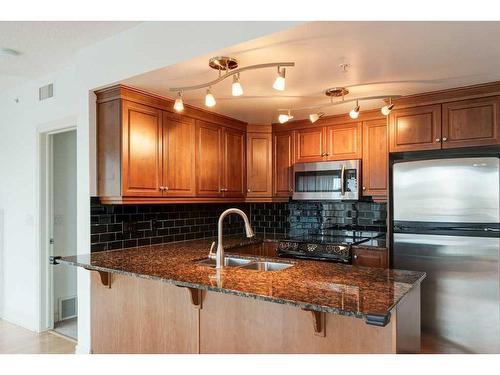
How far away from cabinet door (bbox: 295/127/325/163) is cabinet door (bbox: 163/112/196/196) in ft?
4.14

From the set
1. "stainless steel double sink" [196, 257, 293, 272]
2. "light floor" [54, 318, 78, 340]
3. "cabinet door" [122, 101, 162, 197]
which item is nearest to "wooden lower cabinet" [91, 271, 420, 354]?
"stainless steel double sink" [196, 257, 293, 272]

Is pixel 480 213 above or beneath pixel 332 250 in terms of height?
above

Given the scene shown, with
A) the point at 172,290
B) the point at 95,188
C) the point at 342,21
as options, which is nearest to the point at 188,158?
the point at 95,188

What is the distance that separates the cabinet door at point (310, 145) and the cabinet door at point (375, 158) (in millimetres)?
468

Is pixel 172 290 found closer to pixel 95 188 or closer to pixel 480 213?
pixel 95 188

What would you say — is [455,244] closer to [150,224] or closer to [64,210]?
[150,224]

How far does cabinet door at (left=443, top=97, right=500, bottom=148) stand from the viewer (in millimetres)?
2844

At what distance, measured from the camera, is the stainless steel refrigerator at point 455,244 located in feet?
9.03

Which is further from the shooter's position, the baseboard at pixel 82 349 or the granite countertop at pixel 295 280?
the baseboard at pixel 82 349

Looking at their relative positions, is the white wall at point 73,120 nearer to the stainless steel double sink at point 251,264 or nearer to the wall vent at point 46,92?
the wall vent at point 46,92

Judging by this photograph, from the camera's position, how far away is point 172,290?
7.72ft

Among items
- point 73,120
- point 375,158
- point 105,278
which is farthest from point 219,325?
point 375,158

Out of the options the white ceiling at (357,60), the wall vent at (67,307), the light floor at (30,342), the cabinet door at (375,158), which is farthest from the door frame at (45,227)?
the cabinet door at (375,158)
